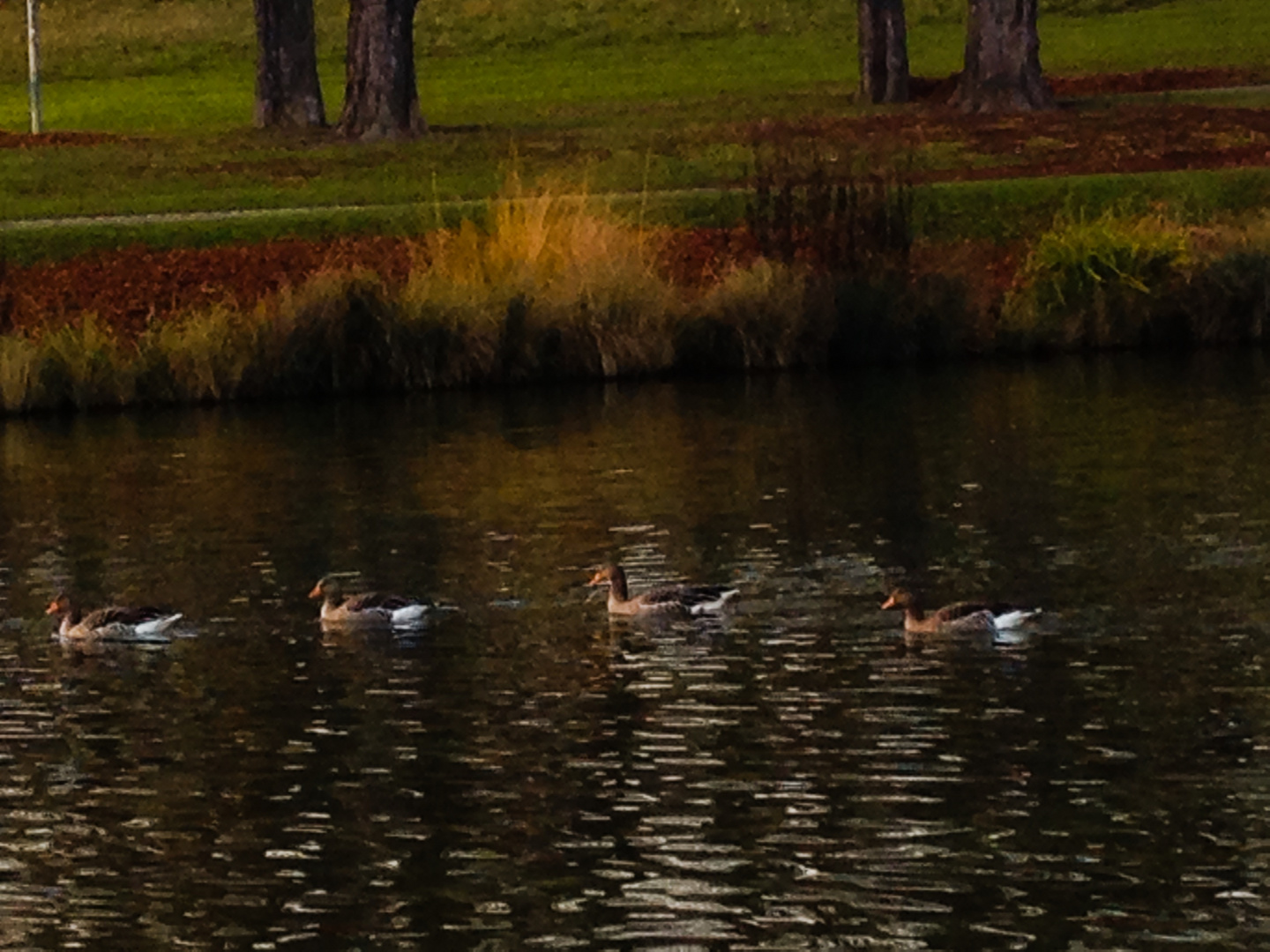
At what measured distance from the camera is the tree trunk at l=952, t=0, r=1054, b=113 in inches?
2031

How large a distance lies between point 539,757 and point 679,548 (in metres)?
7.23

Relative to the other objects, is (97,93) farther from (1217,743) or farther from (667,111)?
(1217,743)

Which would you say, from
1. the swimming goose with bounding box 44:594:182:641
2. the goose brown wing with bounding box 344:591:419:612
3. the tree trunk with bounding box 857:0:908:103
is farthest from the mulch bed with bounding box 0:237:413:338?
the tree trunk with bounding box 857:0:908:103

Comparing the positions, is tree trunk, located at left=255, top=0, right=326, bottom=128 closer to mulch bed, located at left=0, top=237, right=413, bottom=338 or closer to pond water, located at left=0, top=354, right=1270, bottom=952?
mulch bed, located at left=0, top=237, right=413, bottom=338

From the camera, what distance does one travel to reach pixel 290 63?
56.1 m

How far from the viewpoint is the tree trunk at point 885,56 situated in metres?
59.4

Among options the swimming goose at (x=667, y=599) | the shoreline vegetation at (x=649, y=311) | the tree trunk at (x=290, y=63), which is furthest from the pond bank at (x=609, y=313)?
the tree trunk at (x=290, y=63)

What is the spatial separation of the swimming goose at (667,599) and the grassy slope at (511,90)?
1904 centimetres

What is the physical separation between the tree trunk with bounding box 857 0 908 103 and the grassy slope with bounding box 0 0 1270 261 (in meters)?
1.22

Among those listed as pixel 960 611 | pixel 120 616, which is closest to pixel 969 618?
pixel 960 611

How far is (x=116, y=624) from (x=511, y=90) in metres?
50.1

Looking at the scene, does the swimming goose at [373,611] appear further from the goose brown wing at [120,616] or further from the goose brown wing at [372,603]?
the goose brown wing at [120,616]

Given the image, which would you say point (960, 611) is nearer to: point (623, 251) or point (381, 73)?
point (623, 251)

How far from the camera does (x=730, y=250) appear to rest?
39125mm
